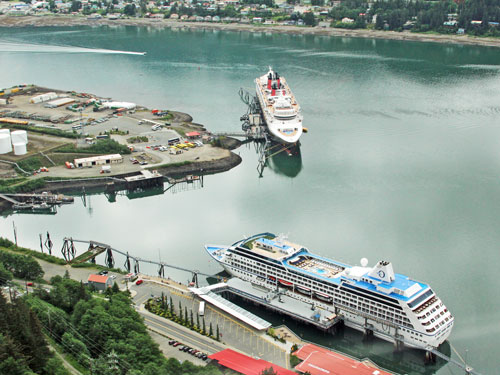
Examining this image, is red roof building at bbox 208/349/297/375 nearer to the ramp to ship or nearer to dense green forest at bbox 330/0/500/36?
the ramp to ship

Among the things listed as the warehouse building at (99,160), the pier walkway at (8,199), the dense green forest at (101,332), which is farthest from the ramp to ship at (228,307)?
the warehouse building at (99,160)

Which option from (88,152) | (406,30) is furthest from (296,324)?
(406,30)

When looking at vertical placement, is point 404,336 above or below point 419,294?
below

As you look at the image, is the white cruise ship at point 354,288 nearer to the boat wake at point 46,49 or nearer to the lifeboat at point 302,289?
the lifeboat at point 302,289

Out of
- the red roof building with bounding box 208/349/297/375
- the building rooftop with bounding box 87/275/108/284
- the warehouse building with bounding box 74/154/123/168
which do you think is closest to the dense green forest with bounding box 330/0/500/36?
the warehouse building with bounding box 74/154/123/168

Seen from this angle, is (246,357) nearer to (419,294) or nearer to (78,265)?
(419,294)

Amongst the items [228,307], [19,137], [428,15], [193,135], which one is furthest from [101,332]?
[428,15]

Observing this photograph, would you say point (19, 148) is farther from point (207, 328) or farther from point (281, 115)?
point (207, 328)
